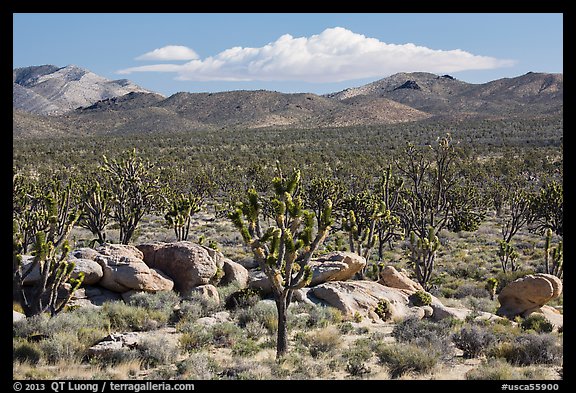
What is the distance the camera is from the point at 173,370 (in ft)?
28.5

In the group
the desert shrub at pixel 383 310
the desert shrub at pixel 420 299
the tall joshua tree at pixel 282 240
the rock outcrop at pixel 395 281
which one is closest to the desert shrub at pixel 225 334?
the tall joshua tree at pixel 282 240

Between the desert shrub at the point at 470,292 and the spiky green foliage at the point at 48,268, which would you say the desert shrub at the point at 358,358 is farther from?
the desert shrub at the point at 470,292

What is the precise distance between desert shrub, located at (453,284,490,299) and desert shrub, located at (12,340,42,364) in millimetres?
15930

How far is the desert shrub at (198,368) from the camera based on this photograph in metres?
8.33

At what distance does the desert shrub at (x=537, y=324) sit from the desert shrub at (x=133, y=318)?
1007 cm

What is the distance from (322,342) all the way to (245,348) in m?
1.74

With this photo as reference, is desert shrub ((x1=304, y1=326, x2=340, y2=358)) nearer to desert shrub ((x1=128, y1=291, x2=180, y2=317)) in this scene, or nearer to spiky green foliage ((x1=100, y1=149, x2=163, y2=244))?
desert shrub ((x1=128, y1=291, x2=180, y2=317))

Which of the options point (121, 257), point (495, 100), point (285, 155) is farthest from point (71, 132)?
point (495, 100)

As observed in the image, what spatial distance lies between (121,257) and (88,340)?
4999mm

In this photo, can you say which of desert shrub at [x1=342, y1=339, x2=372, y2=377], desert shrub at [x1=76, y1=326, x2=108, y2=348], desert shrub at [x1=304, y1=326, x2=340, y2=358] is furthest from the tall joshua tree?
desert shrub at [x1=76, y1=326, x2=108, y2=348]

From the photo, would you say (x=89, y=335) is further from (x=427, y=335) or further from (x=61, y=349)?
(x=427, y=335)

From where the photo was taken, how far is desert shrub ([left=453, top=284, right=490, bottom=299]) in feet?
62.2

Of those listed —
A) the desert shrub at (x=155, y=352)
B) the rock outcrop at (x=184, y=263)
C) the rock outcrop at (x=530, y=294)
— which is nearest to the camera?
the desert shrub at (x=155, y=352)
